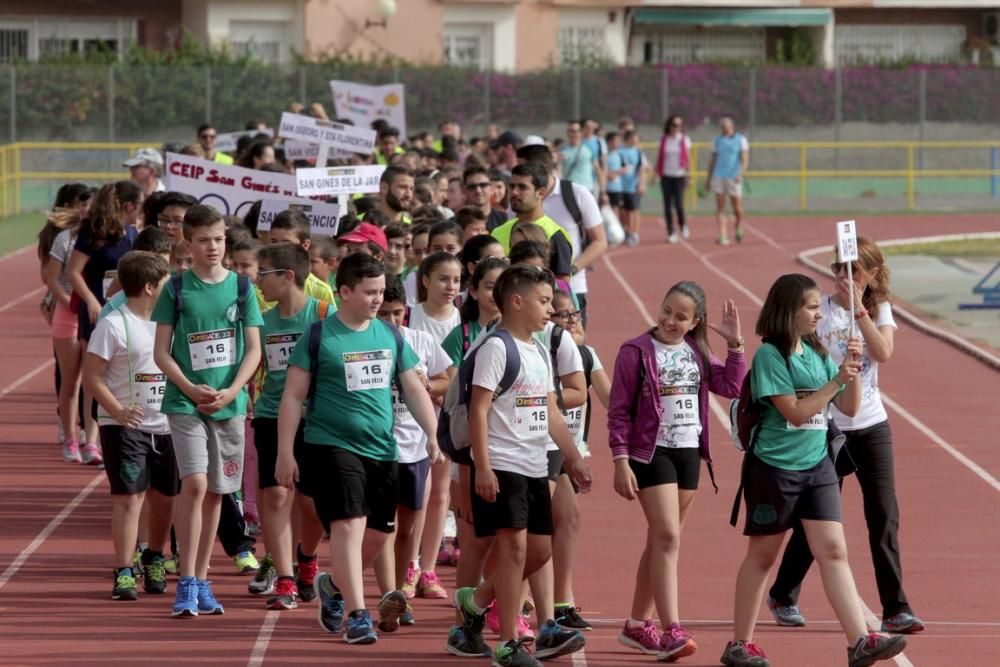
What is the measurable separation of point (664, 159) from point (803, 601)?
22.6 metres

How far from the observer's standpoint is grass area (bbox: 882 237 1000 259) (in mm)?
29109

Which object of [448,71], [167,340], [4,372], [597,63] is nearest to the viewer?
[167,340]

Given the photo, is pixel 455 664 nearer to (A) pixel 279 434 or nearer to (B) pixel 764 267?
(A) pixel 279 434

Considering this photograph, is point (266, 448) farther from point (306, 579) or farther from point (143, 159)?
point (143, 159)

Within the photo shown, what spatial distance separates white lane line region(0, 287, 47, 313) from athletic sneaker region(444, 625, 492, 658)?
15.2 metres

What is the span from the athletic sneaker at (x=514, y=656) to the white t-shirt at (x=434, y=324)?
78.0 inches

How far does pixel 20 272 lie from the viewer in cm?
2617

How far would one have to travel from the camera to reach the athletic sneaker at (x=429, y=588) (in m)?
9.20

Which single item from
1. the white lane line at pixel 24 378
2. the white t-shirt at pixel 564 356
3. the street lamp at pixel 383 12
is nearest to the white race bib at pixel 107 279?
the white t-shirt at pixel 564 356

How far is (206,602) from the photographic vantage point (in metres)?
8.73

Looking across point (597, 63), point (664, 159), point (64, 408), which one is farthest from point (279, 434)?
point (597, 63)

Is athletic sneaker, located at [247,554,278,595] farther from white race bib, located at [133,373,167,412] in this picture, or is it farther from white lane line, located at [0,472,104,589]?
white lane line, located at [0,472,104,589]

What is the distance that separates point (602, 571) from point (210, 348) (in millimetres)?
2374

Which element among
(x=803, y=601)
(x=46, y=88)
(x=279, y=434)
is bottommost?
(x=803, y=601)
